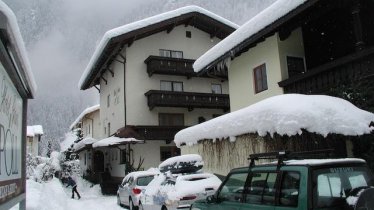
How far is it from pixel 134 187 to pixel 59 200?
3870 millimetres

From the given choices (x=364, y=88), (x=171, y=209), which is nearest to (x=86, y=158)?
(x=171, y=209)

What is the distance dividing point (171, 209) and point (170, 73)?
701 inches

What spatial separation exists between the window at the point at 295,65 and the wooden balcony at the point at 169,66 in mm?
12711

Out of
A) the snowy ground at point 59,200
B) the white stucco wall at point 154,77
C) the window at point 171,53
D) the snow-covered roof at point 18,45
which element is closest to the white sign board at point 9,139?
the snow-covered roof at point 18,45

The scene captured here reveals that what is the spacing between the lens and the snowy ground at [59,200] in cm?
1170

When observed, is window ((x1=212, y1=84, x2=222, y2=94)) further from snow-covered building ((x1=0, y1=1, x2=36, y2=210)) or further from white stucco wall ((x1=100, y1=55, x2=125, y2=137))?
snow-covered building ((x1=0, y1=1, x2=36, y2=210))

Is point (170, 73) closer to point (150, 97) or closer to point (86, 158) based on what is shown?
point (150, 97)

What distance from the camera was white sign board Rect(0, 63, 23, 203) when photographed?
12.3 ft

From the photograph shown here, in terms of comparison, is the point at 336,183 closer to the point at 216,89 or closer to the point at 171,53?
the point at 171,53

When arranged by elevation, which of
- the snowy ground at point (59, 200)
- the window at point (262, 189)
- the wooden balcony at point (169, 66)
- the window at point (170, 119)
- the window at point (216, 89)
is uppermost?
the wooden balcony at point (169, 66)

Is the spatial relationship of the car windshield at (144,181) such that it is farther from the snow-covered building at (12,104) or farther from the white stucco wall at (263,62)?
the snow-covered building at (12,104)

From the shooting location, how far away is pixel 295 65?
14875 mm

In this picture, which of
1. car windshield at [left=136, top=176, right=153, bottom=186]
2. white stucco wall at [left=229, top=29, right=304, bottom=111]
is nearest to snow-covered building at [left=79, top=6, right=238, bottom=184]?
white stucco wall at [left=229, top=29, right=304, bottom=111]

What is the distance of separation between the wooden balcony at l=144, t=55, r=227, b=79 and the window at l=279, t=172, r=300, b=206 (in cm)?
2196
